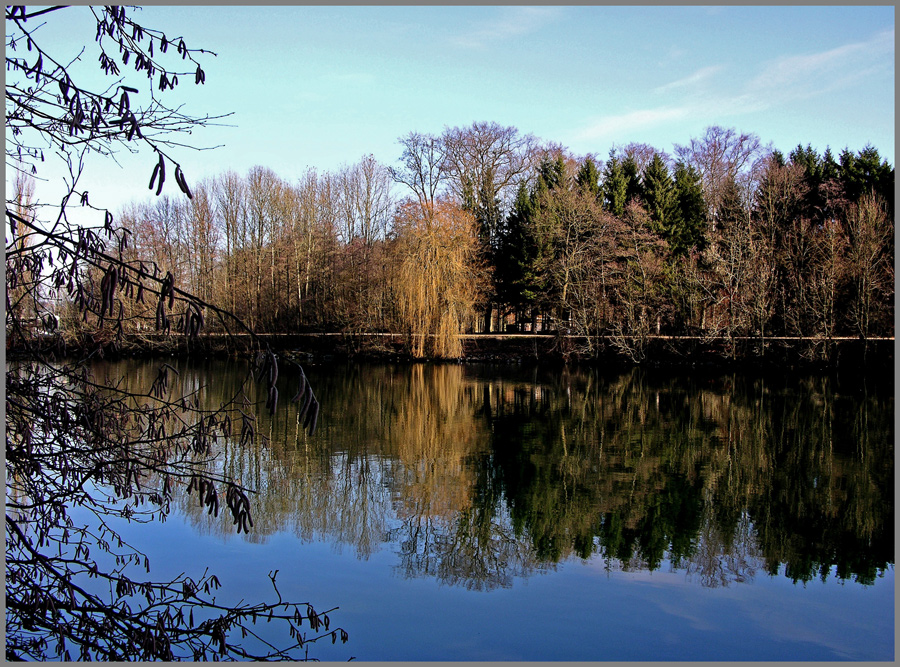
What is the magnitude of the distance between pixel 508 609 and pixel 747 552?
2.66 meters

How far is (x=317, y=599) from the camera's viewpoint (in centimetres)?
586

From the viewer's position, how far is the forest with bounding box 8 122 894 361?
26906 millimetres

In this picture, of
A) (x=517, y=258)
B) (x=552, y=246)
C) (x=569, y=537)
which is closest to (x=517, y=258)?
(x=517, y=258)

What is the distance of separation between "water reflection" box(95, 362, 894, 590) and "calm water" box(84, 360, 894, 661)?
0.11ft

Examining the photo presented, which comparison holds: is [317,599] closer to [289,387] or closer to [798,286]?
[289,387]

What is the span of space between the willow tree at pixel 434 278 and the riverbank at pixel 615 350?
119 centimetres

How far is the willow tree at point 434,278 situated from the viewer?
2903 cm

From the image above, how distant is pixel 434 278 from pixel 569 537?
22112 mm

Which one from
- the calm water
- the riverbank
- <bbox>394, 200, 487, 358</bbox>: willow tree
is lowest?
the calm water

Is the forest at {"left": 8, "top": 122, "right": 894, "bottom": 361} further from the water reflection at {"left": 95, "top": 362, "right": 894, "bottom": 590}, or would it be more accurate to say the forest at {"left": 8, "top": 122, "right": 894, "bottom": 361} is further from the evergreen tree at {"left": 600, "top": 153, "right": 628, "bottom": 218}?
the water reflection at {"left": 95, "top": 362, "right": 894, "bottom": 590}

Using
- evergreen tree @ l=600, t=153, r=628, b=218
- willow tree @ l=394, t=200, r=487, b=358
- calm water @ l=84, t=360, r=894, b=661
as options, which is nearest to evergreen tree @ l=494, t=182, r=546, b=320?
evergreen tree @ l=600, t=153, r=628, b=218

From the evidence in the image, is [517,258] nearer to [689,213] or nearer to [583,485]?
[689,213]

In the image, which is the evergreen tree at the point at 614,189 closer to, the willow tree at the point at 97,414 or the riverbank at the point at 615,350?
the riverbank at the point at 615,350

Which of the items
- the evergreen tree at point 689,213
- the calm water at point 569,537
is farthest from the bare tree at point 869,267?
the calm water at point 569,537
